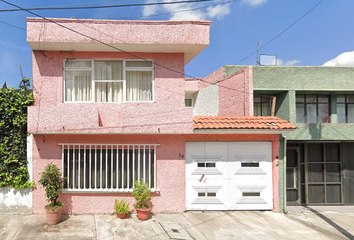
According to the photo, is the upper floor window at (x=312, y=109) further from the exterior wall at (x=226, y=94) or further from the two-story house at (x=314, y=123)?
the exterior wall at (x=226, y=94)

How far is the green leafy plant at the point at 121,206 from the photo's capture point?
6.35m

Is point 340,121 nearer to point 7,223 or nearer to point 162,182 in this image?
point 162,182

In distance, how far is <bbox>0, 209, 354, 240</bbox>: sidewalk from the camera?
551 centimetres

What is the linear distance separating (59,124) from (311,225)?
8.19 meters

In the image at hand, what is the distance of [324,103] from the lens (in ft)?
27.2

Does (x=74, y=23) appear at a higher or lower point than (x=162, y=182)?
higher

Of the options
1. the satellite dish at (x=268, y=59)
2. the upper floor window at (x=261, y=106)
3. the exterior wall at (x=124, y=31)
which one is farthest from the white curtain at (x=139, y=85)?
the satellite dish at (x=268, y=59)

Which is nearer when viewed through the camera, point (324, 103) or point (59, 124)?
point (59, 124)

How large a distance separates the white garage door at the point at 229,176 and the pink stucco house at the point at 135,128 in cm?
3

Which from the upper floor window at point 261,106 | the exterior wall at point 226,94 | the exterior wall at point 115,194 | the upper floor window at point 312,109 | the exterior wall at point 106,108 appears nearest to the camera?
the exterior wall at point 106,108

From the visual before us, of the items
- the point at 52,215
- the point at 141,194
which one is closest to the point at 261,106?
the point at 141,194

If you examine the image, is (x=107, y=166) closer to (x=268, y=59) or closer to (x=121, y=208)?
(x=121, y=208)

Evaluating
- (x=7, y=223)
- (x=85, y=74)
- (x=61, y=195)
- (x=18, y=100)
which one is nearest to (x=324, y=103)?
(x=85, y=74)

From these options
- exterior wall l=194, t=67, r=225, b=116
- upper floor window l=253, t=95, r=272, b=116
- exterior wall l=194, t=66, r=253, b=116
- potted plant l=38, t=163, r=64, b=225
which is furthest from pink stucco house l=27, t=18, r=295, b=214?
exterior wall l=194, t=67, r=225, b=116
